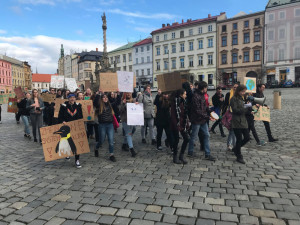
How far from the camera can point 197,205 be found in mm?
3836

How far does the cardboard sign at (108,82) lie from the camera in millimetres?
7657

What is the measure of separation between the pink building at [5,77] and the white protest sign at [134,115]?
96.4 metres

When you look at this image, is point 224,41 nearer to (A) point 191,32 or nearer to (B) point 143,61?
(A) point 191,32

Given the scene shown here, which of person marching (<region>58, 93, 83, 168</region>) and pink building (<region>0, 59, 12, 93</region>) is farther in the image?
pink building (<region>0, 59, 12, 93</region>)

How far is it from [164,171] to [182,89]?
200cm

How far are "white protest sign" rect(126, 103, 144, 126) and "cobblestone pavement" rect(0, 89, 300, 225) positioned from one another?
0.89 meters

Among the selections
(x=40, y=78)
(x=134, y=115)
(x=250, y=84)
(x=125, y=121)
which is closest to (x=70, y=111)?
(x=125, y=121)

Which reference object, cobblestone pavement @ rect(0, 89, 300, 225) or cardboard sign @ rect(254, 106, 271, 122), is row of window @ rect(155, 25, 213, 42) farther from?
cobblestone pavement @ rect(0, 89, 300, 225)

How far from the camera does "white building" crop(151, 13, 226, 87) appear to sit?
5475 centimetres

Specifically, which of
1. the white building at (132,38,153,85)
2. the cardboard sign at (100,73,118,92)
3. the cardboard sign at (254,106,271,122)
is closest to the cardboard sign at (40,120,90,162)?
the cardboard sign at (100,73,118,92)

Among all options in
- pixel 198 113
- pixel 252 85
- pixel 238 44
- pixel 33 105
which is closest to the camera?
pixel 198 113

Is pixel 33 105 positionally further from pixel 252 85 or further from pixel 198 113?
pixel 252 85

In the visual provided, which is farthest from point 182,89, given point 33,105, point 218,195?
point 33,105

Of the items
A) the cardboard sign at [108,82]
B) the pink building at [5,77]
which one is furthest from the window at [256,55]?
the pink building at [5,77]
